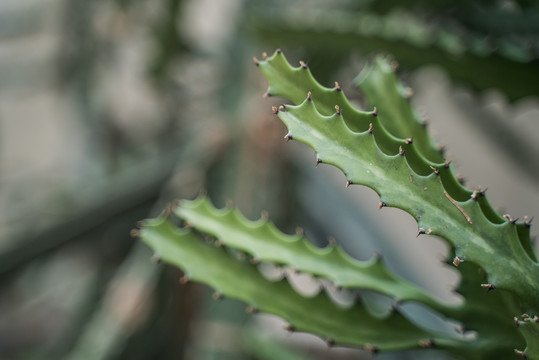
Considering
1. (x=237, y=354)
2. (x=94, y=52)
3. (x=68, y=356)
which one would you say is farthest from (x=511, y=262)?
(x=94, y=52)

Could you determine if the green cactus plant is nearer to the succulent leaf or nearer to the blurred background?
the succulent leaf

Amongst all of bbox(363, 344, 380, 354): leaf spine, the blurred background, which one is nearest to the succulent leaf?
bbox(363, 344, 380, 354): leaf spine

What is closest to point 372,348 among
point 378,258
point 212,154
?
point 378,258

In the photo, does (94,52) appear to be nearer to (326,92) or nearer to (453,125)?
(453,125)

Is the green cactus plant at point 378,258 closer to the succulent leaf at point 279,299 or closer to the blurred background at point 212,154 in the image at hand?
the succulent leaf at point 279,299

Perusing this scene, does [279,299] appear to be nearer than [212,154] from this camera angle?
Yes

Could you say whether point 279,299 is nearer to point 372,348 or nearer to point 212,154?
point 372,348
